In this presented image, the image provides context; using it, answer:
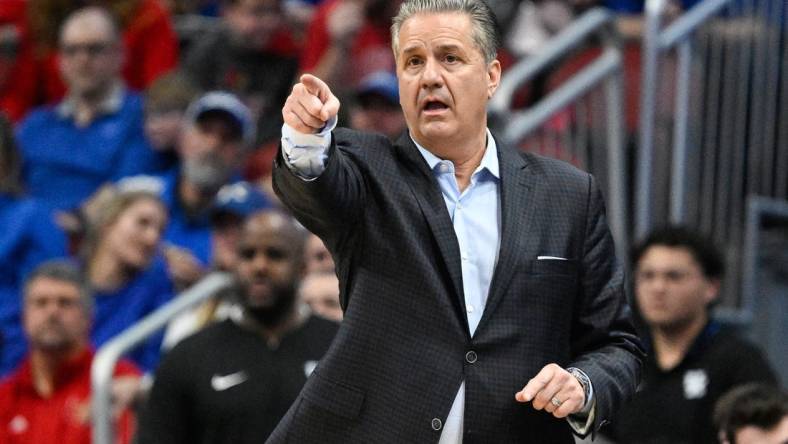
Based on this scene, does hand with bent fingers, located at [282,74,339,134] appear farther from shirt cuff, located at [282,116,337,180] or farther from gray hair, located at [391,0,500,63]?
gray hair, located at [391,0,500,63]

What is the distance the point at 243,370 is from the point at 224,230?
6.70 feet

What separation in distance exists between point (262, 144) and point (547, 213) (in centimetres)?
573

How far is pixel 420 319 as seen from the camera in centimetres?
375

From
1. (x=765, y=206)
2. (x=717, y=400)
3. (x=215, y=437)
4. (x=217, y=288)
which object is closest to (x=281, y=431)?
(x=215, y=437)

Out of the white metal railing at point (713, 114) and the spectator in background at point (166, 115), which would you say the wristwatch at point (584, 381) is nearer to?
the white metal railing at point (713, 114)

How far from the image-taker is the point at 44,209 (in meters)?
8.88

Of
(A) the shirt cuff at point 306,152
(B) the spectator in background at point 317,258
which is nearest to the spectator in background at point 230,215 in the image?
(B) the spectator in background at point 317,258

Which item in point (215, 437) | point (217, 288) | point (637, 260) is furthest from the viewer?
point (217, 288)

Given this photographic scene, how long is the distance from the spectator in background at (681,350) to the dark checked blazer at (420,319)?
277 cm

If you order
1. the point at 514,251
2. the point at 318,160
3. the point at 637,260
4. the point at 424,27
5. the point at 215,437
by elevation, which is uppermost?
the point at 424,27

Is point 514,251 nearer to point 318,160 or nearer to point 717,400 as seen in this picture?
point 318,160

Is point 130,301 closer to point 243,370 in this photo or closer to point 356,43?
point 243,370

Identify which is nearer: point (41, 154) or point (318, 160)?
point (318, 160)

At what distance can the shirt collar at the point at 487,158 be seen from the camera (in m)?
3.87
